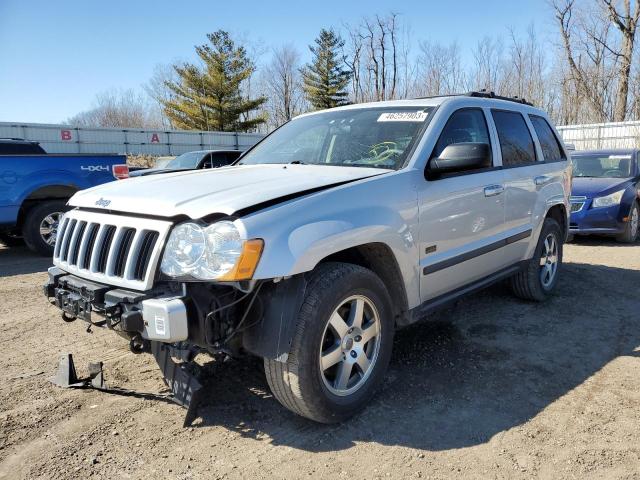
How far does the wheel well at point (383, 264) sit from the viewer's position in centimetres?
309

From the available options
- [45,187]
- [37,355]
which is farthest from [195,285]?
[45,187]

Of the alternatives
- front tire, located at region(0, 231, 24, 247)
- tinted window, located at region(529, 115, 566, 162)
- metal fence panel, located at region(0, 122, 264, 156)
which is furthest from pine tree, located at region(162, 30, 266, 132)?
tinted window, located at region(529, 115, 566, 162)

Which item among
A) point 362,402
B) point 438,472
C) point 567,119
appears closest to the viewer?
point 438,472

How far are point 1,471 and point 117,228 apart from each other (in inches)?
53.6

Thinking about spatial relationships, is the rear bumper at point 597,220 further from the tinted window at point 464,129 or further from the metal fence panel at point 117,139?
the metal fence panel at point 117,139

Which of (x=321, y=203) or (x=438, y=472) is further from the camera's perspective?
(x=321, y=203)

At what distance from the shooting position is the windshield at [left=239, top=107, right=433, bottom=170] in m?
3.54

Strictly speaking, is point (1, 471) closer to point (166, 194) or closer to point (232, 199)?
point (166, 194)

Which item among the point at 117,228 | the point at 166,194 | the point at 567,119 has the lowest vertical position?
the point at 117,228

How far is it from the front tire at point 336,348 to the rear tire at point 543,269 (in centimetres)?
244

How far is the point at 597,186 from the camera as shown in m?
8.71

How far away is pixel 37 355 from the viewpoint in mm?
4027

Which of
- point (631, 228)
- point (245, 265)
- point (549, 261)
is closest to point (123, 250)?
point (245, 265)

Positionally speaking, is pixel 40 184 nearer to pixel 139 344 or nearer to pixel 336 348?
pixel 139 344
